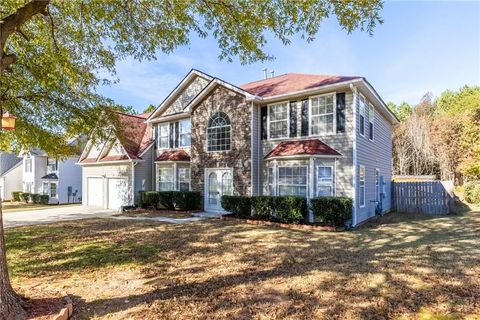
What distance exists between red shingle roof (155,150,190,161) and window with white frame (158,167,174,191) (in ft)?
2.32

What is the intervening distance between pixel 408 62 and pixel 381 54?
2.96 meters

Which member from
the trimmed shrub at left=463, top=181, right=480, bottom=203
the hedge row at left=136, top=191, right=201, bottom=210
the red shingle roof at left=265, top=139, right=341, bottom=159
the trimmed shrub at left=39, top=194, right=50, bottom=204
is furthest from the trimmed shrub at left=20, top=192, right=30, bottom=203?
the trimmed shrub at left=463, top=181, right=480, bottom=203

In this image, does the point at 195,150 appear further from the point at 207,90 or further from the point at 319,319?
the point at 319,319

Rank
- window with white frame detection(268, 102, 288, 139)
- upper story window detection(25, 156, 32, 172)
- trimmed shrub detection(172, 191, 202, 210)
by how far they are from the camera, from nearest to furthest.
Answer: window with white frame detection(268, 102, 288, 139) < trimmed shrub detection(172, 191, 202, 210) < upper story window detection(25, 156, 32, 172)

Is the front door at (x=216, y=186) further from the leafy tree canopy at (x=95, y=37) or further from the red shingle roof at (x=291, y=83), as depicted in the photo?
the leafy tree canopy at (x=95, y=37)

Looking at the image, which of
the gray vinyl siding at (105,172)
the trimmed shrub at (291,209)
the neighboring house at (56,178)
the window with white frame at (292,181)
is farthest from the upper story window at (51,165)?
the trimmed shrub at (291,209)

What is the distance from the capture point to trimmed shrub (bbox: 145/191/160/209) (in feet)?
55.6

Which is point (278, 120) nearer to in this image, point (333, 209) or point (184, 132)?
point (333, 209)

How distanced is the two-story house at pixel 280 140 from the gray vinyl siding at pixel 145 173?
0.34 metres

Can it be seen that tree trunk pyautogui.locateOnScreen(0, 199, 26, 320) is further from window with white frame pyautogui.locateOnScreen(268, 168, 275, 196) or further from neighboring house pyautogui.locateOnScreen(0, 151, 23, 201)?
neighboring house pyautogui.locateOnScreen(0, 151, 23, 201)

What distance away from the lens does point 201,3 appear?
6.95 meters

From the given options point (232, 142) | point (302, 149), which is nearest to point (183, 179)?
point (232, 142)

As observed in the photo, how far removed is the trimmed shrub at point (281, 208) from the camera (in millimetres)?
11633

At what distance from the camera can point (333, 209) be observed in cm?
1085
